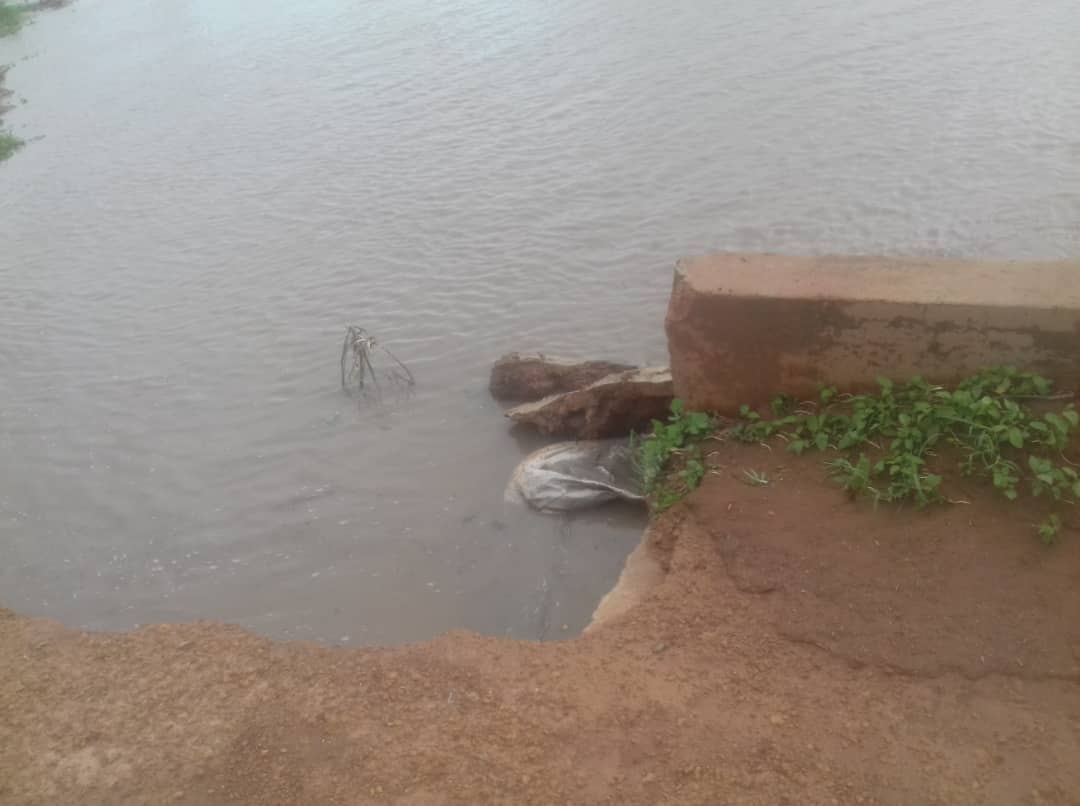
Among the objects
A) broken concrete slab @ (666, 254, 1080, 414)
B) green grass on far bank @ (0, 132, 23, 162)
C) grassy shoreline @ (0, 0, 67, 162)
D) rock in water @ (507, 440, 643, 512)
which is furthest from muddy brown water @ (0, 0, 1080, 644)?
grassy shoreline @ (0, 0, 67, 162)

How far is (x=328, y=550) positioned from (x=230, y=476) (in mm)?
1107

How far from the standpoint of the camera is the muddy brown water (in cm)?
507

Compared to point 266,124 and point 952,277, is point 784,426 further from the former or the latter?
point 266,124

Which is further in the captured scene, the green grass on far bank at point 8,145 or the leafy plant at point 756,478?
the green grass on far bank at point 8,145

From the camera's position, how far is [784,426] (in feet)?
14.5

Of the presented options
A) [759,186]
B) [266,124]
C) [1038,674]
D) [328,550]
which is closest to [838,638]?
[1038,674]

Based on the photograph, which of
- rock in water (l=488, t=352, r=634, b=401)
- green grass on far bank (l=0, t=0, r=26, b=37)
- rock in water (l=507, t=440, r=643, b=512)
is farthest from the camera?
green grass on far bank (l=0, t=0, r=26, b=37)

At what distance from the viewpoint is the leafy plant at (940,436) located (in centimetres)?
369

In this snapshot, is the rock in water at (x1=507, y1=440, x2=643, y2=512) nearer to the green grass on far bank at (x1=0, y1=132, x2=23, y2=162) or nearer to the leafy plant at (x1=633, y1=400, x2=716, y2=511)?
the leafy plant at (x1=633, y1=400, x2=716, y2=511)

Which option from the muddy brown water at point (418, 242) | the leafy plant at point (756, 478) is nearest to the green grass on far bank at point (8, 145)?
the muddy brown water at point (418, 242)

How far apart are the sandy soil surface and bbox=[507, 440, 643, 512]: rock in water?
2.87 feet

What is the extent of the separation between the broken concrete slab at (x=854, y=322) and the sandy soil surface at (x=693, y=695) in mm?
557

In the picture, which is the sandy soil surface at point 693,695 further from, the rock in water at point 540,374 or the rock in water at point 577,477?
the rock in water at point 540,374

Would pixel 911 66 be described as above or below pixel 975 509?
above
